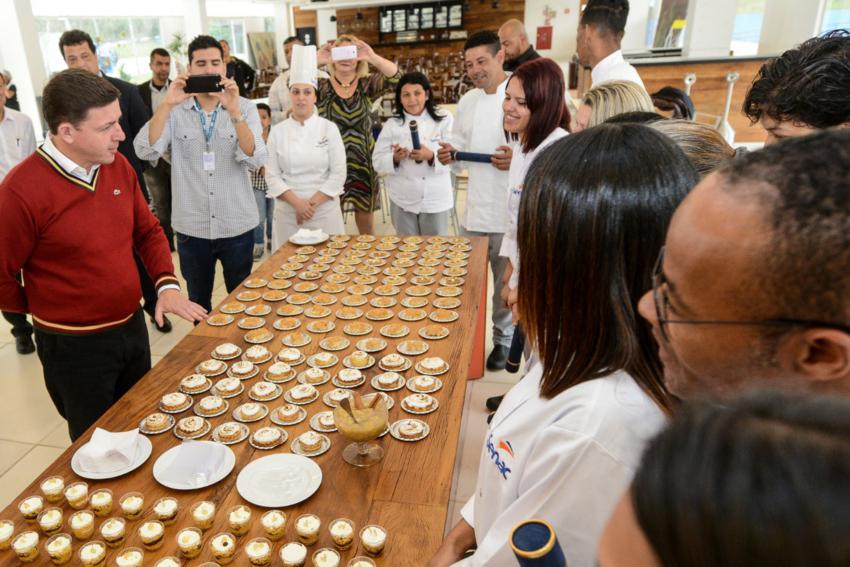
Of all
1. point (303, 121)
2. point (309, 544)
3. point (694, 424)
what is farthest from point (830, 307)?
point (303, 121)

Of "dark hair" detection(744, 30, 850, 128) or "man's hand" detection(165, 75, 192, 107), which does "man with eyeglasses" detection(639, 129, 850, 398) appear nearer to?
"dark hair" detection(744, 30, 850, 128)

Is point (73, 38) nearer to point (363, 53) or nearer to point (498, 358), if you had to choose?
point (363, 53)

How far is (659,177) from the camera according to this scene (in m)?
0.85

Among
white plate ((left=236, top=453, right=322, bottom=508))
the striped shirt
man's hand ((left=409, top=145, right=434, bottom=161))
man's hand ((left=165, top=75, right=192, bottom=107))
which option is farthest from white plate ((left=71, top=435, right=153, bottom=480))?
man's hand ((left=409, top=145, right=434, bottom=161))

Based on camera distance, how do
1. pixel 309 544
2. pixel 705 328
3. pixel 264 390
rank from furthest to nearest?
pixel 264 390 < pixel 309 544 < pixel 705 328

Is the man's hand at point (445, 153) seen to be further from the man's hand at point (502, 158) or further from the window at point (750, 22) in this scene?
the window at point (750, 22)

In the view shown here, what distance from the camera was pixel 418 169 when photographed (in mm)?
3635

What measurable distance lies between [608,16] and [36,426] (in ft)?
12.0

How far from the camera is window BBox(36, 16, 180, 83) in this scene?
9.63 meters

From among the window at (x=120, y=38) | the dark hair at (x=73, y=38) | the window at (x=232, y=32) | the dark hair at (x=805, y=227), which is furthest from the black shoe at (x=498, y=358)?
the window at (x=232, y=32)

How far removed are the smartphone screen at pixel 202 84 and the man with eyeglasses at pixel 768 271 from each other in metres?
2.58

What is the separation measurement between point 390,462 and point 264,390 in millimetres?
516

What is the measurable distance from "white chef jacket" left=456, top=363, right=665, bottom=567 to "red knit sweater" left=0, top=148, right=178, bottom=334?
5.48 feet

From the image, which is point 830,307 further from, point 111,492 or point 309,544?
point 111,492
